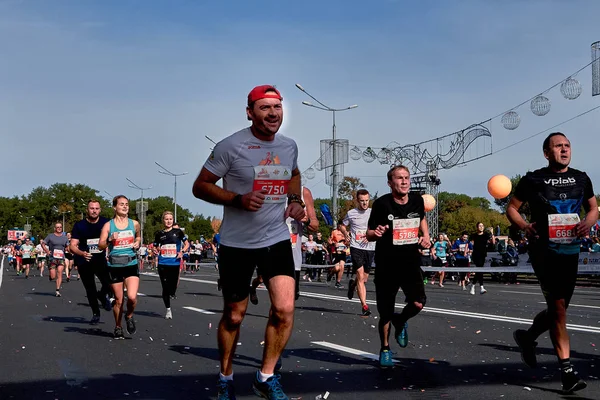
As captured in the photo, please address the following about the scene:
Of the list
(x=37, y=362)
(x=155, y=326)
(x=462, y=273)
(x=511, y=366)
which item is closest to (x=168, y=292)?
(x=155, y=326)

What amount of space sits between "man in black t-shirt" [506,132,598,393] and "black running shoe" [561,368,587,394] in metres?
0.14

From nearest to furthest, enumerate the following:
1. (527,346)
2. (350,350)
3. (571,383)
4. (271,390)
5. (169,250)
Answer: (271,390)
(571,383)
(527,346)
(350,350)
(169,250)

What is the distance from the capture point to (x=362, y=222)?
1309cm

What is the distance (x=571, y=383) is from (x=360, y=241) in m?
7.56

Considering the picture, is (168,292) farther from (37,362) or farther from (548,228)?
(548,228)

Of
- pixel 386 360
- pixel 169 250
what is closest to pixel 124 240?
pixel 169 250

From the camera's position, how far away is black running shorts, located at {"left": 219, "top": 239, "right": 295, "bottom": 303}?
5.44 meters

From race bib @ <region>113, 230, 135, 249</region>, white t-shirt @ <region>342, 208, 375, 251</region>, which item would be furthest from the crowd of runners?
white t-shirt @ <region>342, 208, 375, 251</region>

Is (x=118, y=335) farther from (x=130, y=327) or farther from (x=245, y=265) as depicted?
(x=245, y=265)

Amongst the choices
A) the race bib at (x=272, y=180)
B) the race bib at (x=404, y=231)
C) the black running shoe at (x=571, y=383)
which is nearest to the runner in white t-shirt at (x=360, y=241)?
the race bib at (x=404, y=231)

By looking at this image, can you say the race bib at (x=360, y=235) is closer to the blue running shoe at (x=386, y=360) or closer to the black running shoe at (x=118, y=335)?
the black running shoe at (x=118, y=335)

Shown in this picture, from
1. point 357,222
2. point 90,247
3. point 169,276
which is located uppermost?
point 357,222

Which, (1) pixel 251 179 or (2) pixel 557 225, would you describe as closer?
(1) pixel 251 179

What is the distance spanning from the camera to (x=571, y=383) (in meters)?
5.84
